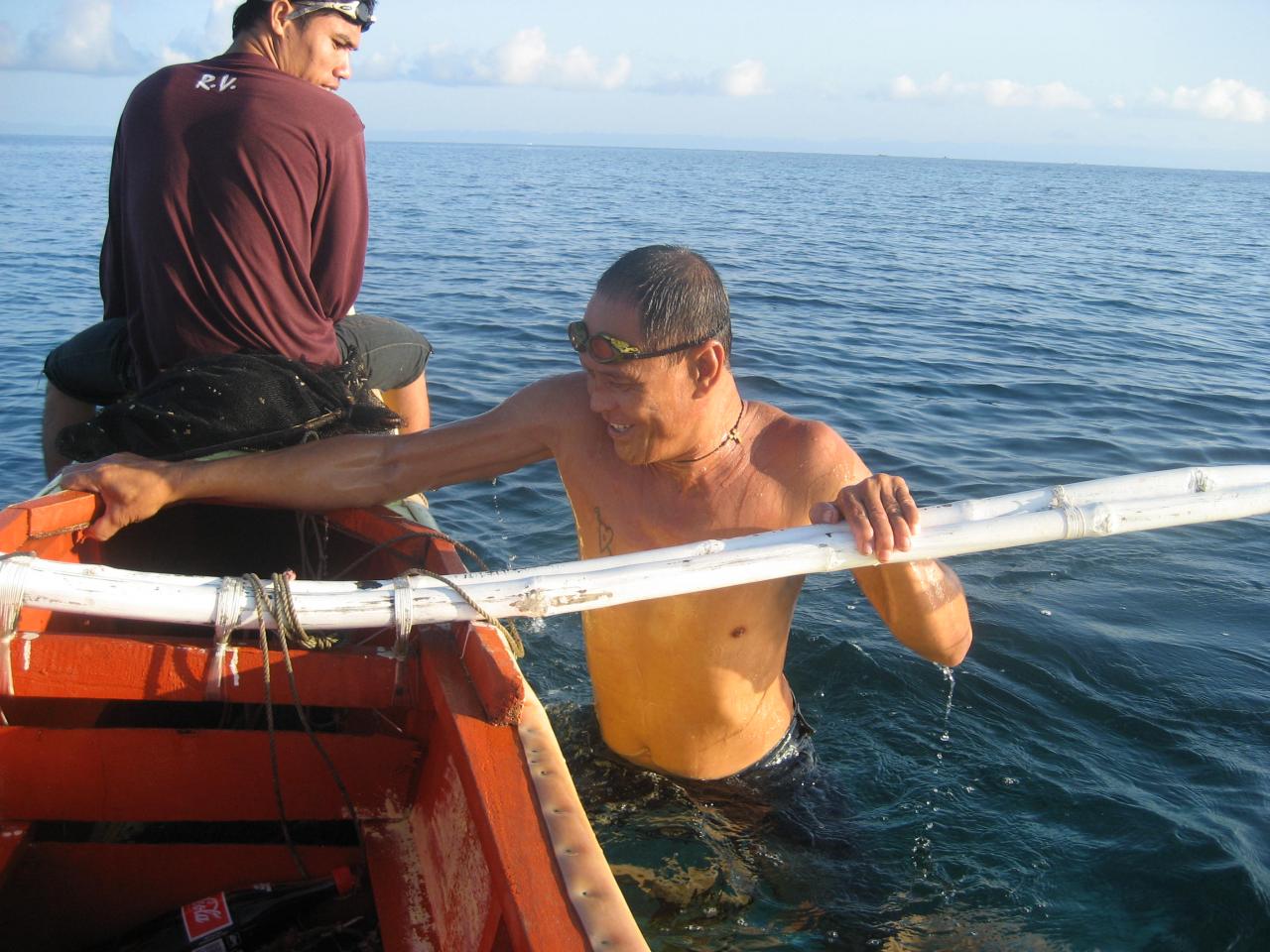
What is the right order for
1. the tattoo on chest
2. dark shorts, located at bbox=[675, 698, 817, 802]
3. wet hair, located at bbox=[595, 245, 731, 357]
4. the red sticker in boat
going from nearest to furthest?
the red sticker in boat < wet hair, located at bbox=[595, 245, 731, 357] < the tattoo on chest < dark shorts, located at bbox=[675, 698, 817, 802]

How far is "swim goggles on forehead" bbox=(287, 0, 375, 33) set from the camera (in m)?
3.58

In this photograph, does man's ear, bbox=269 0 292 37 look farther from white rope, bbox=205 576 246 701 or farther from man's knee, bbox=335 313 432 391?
white rope, bbox=205 576 246 701

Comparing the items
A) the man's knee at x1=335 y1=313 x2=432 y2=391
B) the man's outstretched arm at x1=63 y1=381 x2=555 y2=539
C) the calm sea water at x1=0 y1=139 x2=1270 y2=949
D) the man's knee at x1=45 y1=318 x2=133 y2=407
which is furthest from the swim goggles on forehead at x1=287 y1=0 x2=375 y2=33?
the calm sea water at x1=0 y1=139 x2=1270 y2=949

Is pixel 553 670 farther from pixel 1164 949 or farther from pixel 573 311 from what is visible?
pixel 573 311

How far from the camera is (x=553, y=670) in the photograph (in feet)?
17.3

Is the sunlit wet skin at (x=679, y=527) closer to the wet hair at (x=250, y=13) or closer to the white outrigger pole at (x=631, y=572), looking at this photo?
the white outrigger pole at (x=631, y=572)

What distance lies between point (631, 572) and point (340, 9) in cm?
235

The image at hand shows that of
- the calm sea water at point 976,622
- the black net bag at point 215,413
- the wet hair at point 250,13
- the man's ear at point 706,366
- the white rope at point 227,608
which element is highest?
the wet hair at point 250,13

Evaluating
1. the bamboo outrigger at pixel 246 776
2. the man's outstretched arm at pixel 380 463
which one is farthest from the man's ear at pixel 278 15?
the bamboo outrigger at pixel 246 776

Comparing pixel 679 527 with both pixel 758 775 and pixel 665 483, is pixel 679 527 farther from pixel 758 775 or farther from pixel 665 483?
pixel 758 775

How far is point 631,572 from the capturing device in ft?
8.46

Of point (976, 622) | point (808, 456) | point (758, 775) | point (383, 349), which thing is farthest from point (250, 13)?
point (976, 622)

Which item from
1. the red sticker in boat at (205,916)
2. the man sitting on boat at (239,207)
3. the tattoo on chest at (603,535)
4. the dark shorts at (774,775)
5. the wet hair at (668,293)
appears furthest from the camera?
the dark shorts at (774,775)

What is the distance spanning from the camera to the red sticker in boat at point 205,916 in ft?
8.70
